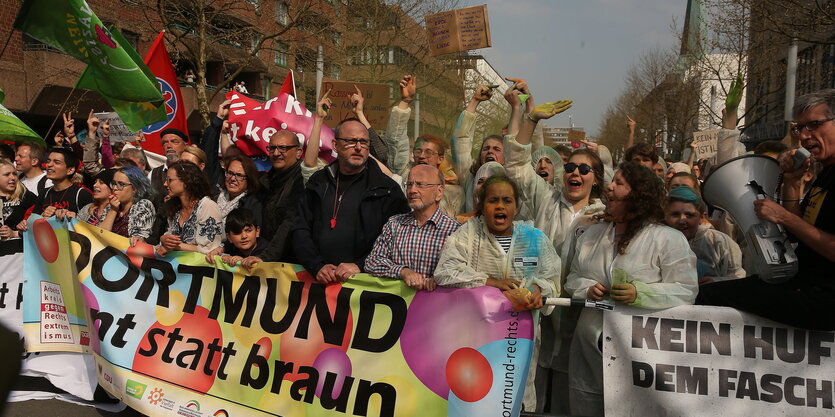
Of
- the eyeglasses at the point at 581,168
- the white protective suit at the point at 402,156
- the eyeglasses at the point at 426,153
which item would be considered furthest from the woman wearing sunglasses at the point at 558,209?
the eyeglasses at the point at 426,153

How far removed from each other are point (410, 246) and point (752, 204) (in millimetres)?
1883

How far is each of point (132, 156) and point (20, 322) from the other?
2.66m

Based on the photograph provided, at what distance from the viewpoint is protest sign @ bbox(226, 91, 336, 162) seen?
6.57m

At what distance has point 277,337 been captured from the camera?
4.08 metres

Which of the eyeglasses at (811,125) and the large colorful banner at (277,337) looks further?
the large colorful banner at (277,337)

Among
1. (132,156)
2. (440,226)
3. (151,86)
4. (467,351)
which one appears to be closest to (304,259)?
(440,226)

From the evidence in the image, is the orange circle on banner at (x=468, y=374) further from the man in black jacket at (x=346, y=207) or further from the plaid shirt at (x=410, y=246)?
the man in black jacket at (x=346, y=207)

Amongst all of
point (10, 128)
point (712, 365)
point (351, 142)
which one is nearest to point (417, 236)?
point (351, 142)

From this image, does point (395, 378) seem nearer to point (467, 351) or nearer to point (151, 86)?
point (467, 351)

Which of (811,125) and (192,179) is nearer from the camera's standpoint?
(811,125)

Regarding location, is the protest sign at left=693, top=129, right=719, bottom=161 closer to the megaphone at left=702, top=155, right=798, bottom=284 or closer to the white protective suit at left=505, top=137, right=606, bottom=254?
the white protective suit at left=505, top=137, right=606, bottom=254

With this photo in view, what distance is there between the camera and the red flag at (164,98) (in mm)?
8875

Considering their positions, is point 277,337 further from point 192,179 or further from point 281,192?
point 192,179

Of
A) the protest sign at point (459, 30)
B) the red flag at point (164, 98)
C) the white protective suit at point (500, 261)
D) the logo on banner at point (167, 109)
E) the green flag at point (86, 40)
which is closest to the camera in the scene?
the white protective suit at point (500, 261)
